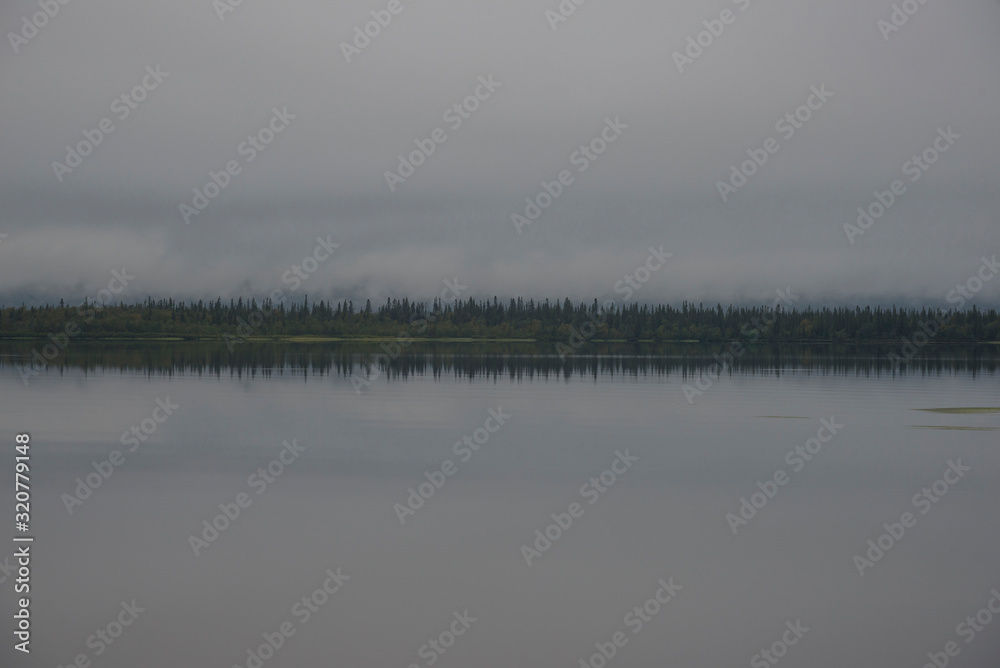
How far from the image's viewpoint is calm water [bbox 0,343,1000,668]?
12609mm

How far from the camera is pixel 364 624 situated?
42.1 feet

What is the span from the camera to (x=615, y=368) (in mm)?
71688

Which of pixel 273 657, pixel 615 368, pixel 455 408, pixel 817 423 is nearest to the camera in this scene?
pixel 273 657

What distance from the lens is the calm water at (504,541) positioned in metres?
12.6

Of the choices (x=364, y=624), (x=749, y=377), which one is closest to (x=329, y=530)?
(x=364, y=624)

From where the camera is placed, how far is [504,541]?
16.2 m

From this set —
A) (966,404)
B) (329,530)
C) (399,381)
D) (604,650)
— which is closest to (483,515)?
(329,530)

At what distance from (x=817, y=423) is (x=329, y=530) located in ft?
69.1

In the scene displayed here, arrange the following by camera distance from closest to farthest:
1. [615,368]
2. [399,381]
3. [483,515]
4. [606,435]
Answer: [483,515], [606,435], [399,381], [615,368]

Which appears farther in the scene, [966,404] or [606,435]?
[966,404]

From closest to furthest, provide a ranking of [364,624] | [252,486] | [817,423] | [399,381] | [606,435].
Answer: [364,624], [252,486], [606,435], [817,423], [399,381]

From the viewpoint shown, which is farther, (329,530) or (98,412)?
(98,412)

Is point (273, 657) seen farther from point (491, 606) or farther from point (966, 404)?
point (966, 404)

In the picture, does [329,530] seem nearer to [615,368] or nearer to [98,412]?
[98,412]
